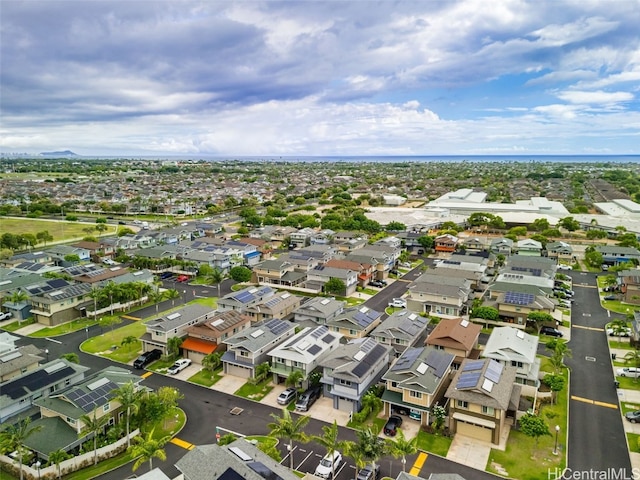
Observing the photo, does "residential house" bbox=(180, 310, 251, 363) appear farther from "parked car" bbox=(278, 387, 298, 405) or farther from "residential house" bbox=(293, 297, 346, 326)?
"parked car" bbox=(278, 387, 298, 405)

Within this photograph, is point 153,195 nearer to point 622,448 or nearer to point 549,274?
point 549,274

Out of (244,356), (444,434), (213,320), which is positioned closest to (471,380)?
(444,434)

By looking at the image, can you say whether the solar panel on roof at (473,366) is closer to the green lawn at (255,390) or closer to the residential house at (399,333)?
the residential house at (399,333)

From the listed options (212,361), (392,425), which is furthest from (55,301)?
(392,425)

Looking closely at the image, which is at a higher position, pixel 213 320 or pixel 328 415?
pixel 213 320

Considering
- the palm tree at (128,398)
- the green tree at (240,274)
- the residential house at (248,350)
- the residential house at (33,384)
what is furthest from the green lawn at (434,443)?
the green tree at (240,274)

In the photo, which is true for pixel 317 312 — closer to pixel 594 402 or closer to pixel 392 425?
pixel 392 425

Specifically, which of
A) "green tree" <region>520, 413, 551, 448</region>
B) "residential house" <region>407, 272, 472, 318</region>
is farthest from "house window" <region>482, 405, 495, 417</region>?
"residential house" <region>407, 272, 472, 318</region>
